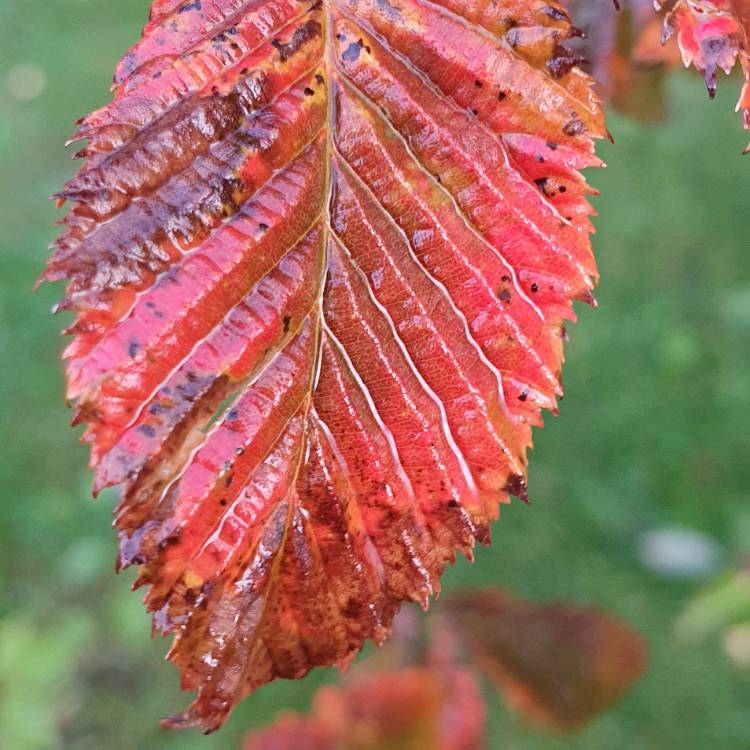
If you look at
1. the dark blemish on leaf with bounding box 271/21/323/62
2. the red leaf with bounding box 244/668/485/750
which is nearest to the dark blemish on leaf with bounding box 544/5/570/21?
the dark blemish on leaf with bounding box 271/21/323/62

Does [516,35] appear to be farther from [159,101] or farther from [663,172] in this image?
[663,172]

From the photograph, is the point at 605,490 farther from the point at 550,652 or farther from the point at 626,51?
the point at 626,51

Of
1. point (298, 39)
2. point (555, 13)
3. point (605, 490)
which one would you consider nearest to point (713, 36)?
point (555, 13)

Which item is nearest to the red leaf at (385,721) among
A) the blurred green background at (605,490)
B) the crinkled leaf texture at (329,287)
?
the blurred green background at (605,490)

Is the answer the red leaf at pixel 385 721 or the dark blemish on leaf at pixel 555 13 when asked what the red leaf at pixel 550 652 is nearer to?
the red leaf at pixel 385 721

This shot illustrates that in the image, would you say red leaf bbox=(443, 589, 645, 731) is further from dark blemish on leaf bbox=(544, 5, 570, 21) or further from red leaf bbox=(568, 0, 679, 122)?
dark blemish on leaf bbox=(544, 5, 570, 21)
